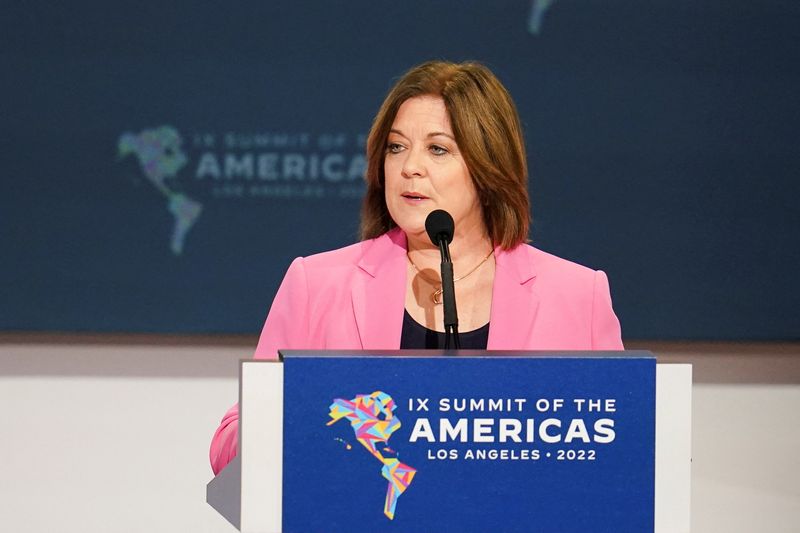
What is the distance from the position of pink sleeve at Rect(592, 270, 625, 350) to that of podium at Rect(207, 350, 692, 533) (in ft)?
2.20

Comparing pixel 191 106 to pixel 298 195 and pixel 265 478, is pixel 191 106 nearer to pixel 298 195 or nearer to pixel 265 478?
pixel 298 195

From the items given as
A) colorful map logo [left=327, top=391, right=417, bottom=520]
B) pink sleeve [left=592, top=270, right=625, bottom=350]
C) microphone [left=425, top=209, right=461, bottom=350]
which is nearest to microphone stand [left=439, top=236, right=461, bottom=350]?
microphone [left=425, top=209, right=461, bottom=350]

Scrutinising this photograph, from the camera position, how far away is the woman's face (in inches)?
84.5

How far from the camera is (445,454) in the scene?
1.48 metres

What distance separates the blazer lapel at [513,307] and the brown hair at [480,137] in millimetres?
83

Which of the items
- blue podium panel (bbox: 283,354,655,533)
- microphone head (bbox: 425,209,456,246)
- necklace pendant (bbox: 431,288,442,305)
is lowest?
blue podium panel (bbox: 283,354,655,533)

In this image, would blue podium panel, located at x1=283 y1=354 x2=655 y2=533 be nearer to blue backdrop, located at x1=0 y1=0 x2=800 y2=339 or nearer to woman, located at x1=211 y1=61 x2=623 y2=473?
woman, located at x1=211 y1=61 x2=623 y2=473

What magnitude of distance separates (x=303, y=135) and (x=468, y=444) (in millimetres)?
3433

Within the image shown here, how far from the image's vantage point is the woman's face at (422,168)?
215cm

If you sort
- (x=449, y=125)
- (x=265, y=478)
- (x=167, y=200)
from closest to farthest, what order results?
(x=265, y=478), (x=449, y=125), (x=167, y=200)

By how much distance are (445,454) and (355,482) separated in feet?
0.37

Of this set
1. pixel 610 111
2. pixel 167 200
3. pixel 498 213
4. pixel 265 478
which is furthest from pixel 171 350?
pixel 265 478

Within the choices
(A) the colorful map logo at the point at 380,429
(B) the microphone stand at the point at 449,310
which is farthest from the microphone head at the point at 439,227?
(A) the colorful map logo at the point at 380,429

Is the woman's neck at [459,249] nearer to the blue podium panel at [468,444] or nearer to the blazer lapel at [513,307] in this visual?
the blazer lapel at [513,307]
